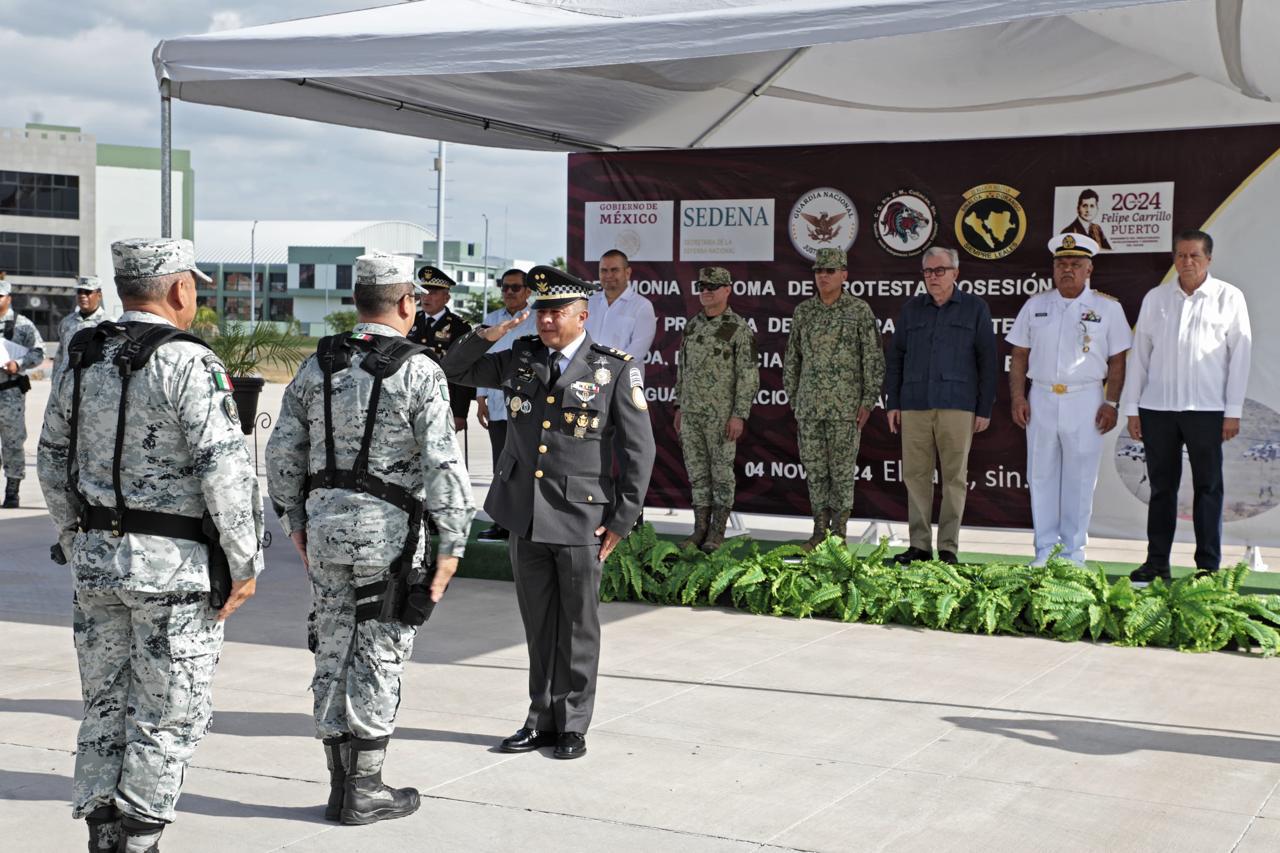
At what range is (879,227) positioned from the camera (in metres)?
9.48

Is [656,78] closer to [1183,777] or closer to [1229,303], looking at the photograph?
[1229,303]

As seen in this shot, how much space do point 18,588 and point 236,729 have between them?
374 centimetres

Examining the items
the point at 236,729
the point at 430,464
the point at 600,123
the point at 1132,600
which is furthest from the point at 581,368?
the point at 600,123

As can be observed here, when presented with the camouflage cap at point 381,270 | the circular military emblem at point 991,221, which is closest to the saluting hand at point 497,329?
the camouflage cap at point 381,270

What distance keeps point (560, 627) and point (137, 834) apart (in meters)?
1.84

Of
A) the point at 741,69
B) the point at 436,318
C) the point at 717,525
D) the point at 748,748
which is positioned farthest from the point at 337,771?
the point at 741,69

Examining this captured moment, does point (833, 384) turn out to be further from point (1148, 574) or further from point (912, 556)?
point (1148, 574)

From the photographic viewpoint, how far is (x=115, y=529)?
3.58 meters

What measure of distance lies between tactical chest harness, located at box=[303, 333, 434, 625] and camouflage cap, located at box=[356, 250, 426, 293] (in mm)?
176

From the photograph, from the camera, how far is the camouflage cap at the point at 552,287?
198 inches

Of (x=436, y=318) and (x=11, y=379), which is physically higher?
(x=436, y=318)

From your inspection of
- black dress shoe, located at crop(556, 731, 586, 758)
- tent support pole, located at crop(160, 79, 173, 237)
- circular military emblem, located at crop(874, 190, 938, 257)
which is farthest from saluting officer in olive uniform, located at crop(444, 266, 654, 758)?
circular military emblem, located at crop(874, 190, 938, 257)

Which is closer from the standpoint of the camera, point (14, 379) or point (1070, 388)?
point (1070, 388)

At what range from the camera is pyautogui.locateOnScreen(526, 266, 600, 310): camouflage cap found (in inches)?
198
